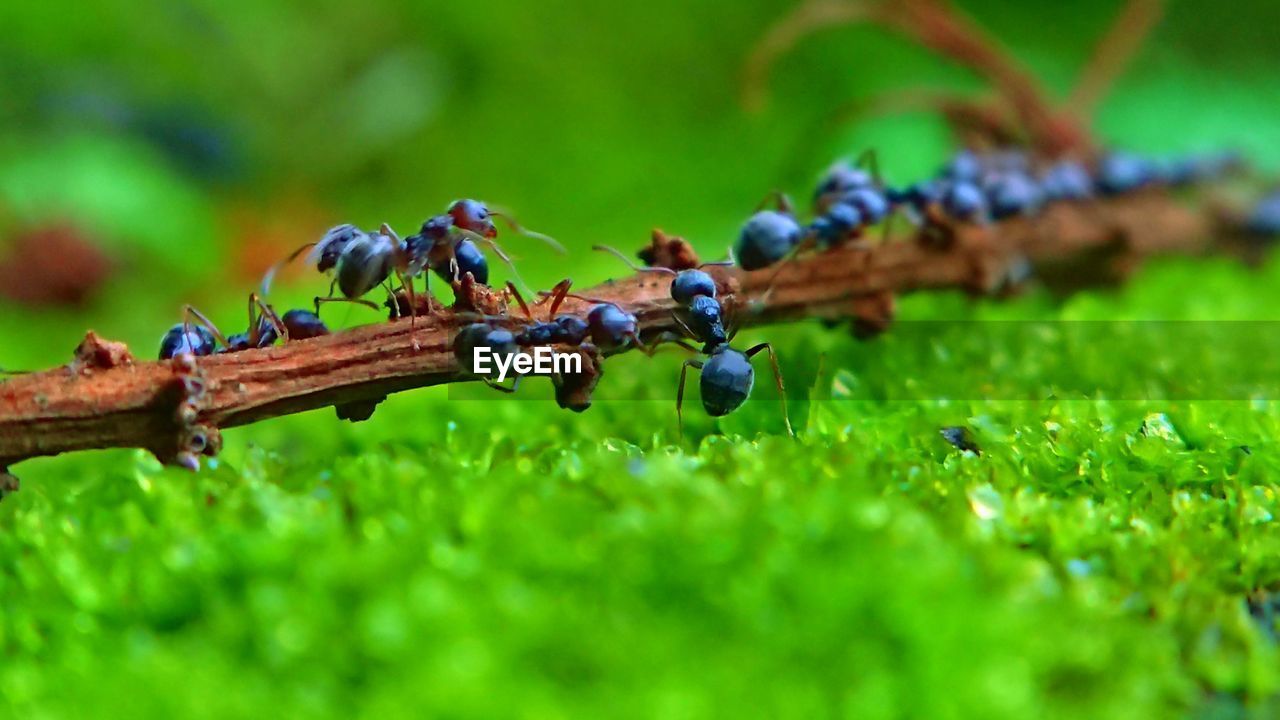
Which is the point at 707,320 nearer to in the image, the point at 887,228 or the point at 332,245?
the point at 332,245

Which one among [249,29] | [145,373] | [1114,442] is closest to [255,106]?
[249,29]

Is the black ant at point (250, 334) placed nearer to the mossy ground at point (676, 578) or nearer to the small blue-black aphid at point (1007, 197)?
the mossy ground at point (676, 578)

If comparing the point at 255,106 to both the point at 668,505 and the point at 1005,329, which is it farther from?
the point at 668,505

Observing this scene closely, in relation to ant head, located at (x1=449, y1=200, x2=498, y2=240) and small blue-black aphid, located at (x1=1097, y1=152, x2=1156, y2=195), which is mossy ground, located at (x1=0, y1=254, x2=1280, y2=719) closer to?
ant head, located at (x1=449, y1=200, x2=498, y2=240)

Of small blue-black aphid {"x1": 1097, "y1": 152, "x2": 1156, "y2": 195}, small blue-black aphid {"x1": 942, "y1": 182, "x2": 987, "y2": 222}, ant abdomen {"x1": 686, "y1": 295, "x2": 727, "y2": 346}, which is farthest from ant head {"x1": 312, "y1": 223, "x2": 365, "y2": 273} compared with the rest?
small blue-black aphid {"x1": 1097, "y1": 152, "x2": 1156, "y2": 195}

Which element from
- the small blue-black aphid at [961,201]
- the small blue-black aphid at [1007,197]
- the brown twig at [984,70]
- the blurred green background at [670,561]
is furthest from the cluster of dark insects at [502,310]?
the brown twig at [984,70]

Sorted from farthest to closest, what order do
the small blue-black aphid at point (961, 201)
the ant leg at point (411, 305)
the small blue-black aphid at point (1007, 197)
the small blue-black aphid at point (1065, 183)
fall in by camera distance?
the small blue-black aphid at point (1065, 183)
the small blue-black aphid at point (1007, 197)
the small blue-black aphid at point (961, 201)
the ant leg at point (411, 305)

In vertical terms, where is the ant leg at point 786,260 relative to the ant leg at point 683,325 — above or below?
above

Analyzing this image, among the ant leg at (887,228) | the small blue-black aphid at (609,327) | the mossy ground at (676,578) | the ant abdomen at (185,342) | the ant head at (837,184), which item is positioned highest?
the ant head at (837,184)
